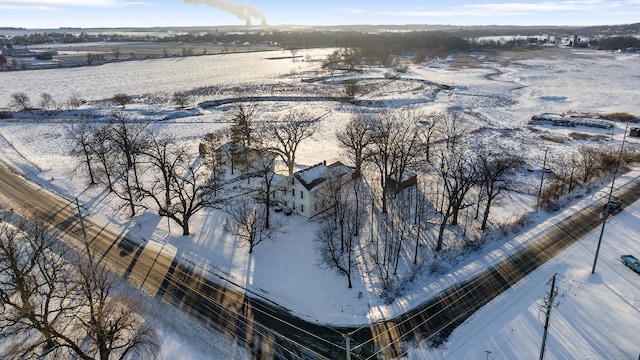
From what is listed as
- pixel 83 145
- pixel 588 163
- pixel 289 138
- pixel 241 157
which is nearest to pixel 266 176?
pixel 289 138

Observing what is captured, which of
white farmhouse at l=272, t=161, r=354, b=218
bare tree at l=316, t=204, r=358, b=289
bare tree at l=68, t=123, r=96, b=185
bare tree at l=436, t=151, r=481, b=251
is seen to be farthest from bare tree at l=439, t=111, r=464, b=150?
bare tree at l=68, t=123, r=96, b=185

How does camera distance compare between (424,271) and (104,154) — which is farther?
(104,154)

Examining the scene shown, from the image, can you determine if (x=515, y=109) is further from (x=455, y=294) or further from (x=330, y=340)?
(x=330, y=340)

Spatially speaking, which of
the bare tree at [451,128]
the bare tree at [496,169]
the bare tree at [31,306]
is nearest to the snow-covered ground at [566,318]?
the bare tree at [496,169]

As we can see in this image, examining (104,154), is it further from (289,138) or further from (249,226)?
(249,226)

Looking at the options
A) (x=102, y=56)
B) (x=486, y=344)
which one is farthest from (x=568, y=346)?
(x=102, y=56)
